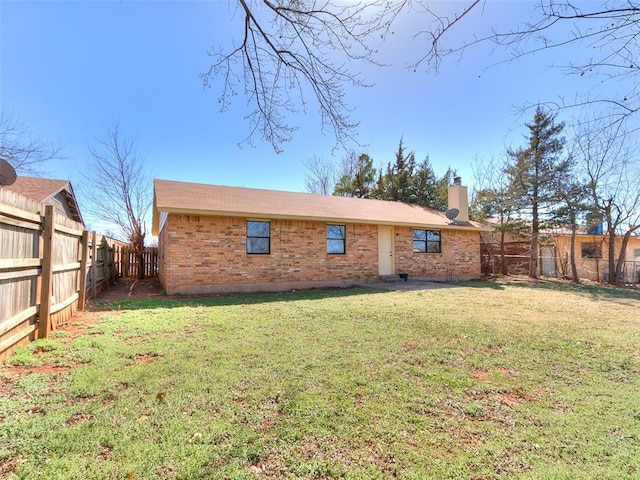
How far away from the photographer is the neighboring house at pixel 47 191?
1188 cm

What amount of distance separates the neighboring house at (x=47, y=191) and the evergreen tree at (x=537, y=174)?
69.8 feet

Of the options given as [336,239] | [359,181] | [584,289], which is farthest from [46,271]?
[359,181]

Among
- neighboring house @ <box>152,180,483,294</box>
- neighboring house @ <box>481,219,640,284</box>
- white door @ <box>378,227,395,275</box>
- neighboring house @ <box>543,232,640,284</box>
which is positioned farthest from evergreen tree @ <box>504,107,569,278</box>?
white door @ <box>378,227,395,275</box>

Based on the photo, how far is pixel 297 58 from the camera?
4.08 m

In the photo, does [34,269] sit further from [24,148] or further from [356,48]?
[24,148]

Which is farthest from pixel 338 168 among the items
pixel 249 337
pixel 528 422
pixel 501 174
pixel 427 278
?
pixel 528 422

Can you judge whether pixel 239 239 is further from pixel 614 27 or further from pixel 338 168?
pixel 338 168

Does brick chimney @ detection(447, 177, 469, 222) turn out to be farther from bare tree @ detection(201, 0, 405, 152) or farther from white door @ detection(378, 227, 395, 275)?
bare tree @ detection(201, 0, 405, 152)

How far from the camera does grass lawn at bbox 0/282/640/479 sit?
207 centimetres

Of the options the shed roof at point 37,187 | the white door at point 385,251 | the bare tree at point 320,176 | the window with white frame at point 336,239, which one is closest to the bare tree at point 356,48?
the window with white frame at point 336,239

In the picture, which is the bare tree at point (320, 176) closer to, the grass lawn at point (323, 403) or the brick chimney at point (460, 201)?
the brick chimney at point (460, 201)

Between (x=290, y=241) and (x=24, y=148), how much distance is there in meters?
12.9

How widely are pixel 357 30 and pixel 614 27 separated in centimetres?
230

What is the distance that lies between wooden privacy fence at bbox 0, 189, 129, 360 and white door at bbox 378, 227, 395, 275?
10259 mm
